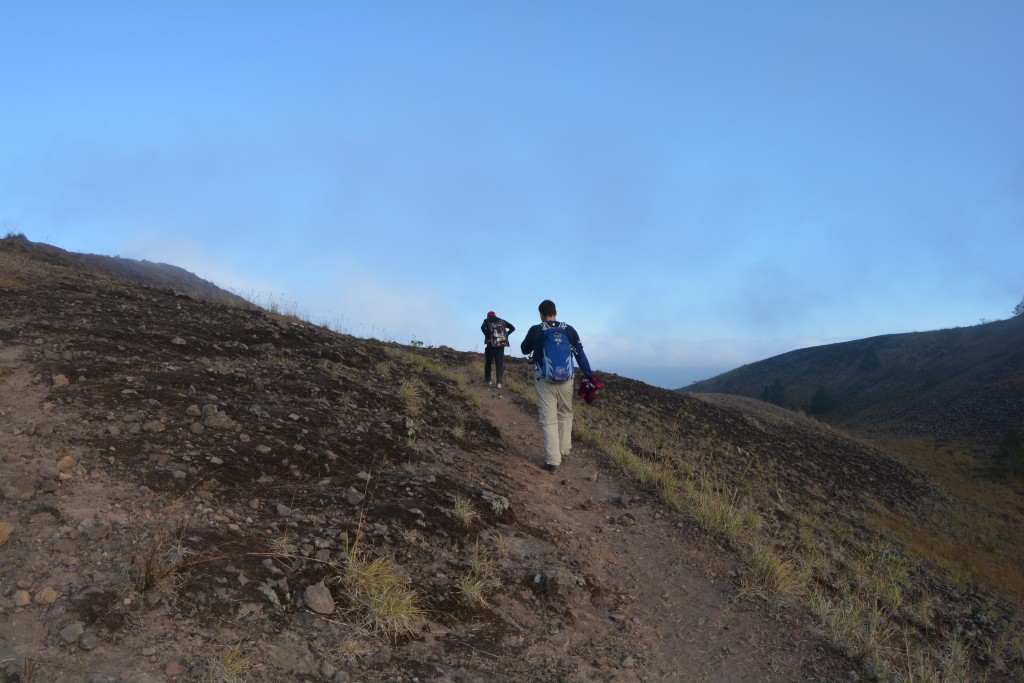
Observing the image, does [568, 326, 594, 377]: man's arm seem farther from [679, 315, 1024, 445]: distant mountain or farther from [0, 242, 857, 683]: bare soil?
[679, 315, 1024, 445]: distant mountain

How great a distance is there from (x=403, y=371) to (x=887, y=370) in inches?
2029

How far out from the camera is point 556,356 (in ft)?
25.4

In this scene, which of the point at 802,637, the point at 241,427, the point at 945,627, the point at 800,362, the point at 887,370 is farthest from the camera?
the point at 800,362

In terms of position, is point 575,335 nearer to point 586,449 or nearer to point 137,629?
point 586,449

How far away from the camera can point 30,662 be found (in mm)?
2428

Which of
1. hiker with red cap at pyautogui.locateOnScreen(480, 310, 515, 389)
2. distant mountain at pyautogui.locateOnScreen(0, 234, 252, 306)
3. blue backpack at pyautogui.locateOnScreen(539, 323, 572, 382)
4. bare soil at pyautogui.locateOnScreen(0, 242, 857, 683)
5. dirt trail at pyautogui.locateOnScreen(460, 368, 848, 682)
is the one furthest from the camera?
distant mountain at pyautogui.locateOnScreen(0, 234, 252, 306)

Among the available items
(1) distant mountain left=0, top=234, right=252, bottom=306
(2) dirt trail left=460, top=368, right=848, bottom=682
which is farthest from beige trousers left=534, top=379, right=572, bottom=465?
(1) distant mountain left=0, top=234, right=252, bottom=306

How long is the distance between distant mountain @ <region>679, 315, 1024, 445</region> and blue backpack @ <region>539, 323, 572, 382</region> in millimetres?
32676

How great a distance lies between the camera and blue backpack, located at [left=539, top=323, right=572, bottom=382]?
304 inches

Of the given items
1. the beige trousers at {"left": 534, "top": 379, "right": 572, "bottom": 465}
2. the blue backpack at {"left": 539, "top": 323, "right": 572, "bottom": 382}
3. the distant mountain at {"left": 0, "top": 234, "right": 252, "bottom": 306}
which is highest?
the distant mountain at {"left": 0, "top": 234, "right": 252, "bottom": 306}

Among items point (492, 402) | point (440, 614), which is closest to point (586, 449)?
point (492, 402)

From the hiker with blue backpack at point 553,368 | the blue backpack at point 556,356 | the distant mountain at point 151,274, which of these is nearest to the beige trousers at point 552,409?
the hiker with blue backpack at point 553,368

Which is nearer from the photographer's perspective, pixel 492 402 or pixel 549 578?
pixel 549 578

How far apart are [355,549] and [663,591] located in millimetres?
2739
